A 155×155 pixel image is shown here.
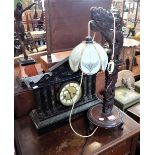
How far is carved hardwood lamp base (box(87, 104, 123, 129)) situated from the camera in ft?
2.49

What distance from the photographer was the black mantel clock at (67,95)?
71 centimetres

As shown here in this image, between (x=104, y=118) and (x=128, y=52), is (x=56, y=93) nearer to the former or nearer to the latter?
(x=104, y=118)

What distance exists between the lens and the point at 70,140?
2.55ft

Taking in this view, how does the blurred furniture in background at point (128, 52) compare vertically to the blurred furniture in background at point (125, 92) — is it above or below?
above

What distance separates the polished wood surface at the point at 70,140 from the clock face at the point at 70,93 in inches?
4.8

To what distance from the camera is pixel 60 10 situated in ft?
2.76

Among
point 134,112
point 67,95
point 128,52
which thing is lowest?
point 134,112

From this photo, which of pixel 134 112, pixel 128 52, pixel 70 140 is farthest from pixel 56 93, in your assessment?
pixel 128 52

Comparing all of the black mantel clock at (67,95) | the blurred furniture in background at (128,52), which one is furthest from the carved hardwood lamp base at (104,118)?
A: the blurred furniture in background at (128,52)

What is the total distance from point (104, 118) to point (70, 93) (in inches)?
7.8

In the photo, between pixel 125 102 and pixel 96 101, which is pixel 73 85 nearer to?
pixel 96 101

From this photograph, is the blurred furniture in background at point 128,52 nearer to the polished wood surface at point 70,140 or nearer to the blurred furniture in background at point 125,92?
the blurred furniture in background at point 125,92

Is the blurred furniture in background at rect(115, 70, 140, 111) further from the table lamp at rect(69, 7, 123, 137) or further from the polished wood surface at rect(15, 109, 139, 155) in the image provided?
the table lamp at rect(69, 7, 123, 137)

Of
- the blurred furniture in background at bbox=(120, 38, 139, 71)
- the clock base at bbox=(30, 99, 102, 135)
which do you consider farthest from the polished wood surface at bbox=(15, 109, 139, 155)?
the blurred furniture in background at bbox=(120, 38, 139, 71)
